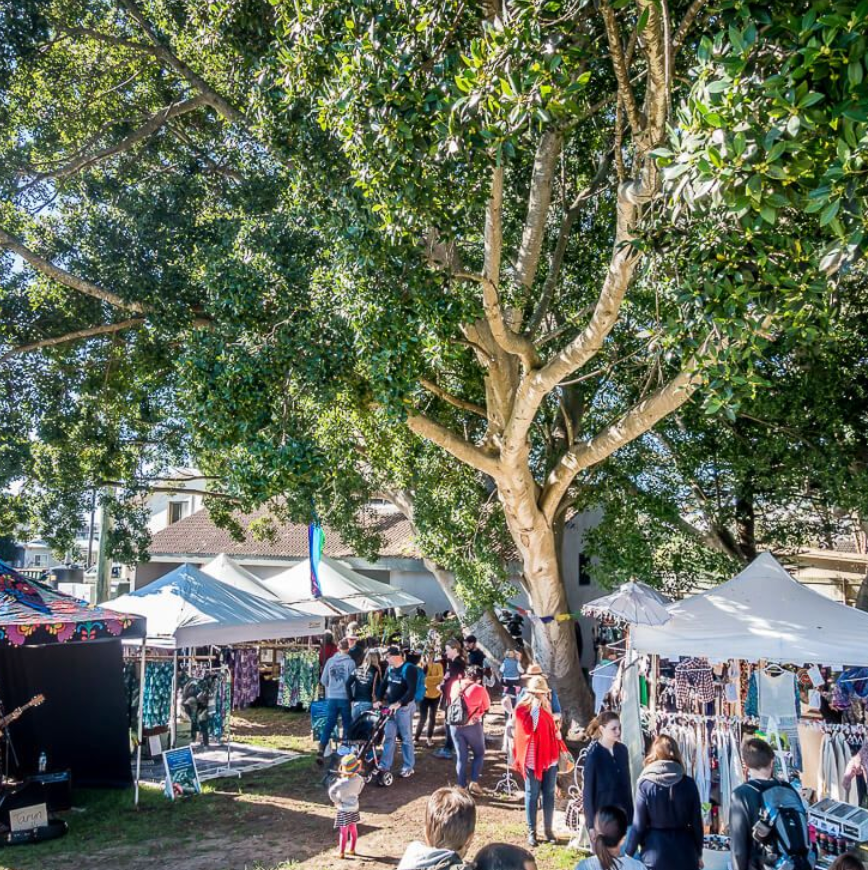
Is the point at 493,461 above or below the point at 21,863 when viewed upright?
above

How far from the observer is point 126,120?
535 inches

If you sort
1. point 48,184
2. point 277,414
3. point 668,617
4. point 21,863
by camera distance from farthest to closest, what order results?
point 48,184, point 277,414, point 668,617, point 21,863

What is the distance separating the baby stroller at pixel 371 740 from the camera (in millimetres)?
10250

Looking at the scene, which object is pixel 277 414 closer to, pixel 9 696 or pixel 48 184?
pixel 9 696

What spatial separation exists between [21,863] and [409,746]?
4753 mm

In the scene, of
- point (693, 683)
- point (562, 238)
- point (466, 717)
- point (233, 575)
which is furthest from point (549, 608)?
point (233, 575)

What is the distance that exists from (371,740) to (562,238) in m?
7.76

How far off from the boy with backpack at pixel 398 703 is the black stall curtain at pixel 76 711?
3.33 metres

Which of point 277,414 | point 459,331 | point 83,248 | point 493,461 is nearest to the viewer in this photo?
point 277,414

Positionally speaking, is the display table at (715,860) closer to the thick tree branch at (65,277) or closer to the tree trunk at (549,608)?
the tree trunk at (549,608)

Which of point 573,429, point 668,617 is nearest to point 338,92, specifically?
point 668,617

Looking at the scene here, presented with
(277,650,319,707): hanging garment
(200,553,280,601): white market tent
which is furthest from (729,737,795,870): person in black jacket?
(277,650,319,707): hanging garment

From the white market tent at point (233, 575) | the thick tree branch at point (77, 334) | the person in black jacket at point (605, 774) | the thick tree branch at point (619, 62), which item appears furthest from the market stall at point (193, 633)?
the thick tree branch at point (619, 62)

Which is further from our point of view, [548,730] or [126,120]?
[126,120]
